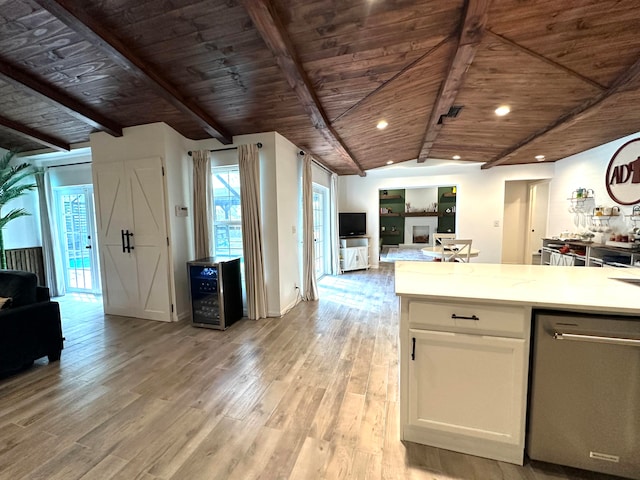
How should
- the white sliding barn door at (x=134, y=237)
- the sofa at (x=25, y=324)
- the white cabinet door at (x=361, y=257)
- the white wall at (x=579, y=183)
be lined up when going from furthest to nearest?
1. the white cabinet door at (x=361, y=257)
2. the white wall at (x=579, y=183)
3. the white sliding barn door at (x=134, y=237)
4. the sofa at (x=25, y=324)

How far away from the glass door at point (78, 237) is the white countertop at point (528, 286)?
5572 millimetres

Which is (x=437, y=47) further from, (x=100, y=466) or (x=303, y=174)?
(x=100, y=466)

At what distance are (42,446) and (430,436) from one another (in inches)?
90.9

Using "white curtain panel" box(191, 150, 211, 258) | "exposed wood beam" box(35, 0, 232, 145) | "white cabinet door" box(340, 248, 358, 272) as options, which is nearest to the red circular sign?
"white cabinet door" box(340, 248, 358, 272)

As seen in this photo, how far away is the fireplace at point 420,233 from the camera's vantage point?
36.0ft

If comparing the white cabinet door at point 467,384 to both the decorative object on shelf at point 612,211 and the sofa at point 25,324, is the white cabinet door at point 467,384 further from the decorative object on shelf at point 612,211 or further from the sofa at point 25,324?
the decorative object on shelf at point 612,211

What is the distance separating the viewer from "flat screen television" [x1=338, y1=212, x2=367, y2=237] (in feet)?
22.9

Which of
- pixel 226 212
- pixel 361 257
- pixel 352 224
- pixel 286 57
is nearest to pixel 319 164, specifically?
pixel 352 224

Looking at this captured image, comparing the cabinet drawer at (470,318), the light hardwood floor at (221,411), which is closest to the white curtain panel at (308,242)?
the light hardwood floor at (221,411)

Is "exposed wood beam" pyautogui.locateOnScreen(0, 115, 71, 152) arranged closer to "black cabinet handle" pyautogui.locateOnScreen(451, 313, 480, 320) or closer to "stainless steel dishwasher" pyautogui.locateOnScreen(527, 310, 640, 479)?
"black cabinet handle" pyautogui.locateOnScreen(451, 313, 480, 320)

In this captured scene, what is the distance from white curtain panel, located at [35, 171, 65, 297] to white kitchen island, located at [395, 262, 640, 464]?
627 cm

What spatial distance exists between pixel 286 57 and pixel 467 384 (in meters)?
2.59

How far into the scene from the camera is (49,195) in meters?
4.89

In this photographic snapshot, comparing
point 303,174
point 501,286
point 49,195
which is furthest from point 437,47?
point 49,195
